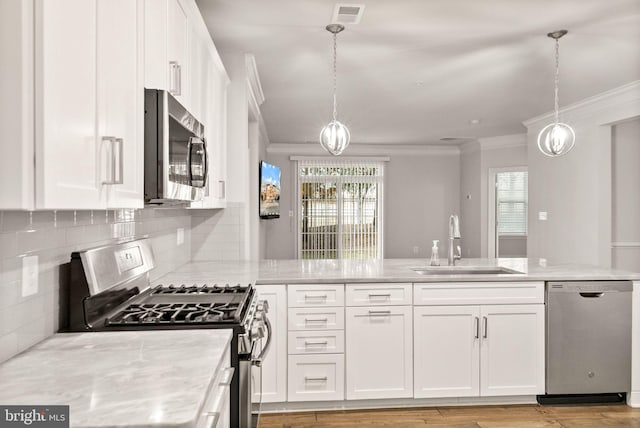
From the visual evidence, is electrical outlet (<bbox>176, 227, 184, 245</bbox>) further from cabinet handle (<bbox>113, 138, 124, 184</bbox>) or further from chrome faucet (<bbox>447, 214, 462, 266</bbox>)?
cabinet handle (<bbox>113, 138, 124, 184</bbox>)

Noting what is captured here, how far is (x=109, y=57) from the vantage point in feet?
4.42

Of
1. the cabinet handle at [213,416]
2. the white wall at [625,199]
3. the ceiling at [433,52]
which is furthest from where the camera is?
the white wall at [625,199]

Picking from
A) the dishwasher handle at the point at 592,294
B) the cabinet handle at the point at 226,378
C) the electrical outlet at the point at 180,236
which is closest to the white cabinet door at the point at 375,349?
the dishwasher handle at the point at 592,294

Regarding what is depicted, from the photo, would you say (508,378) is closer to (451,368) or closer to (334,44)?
(451,368)

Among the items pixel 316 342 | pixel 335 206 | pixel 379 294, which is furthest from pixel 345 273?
pixel 335 206

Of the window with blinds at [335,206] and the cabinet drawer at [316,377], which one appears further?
the window with blinds at [335,206]

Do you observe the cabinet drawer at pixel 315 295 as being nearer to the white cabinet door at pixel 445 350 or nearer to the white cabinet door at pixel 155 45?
the white cabinet door at pixel 445 350

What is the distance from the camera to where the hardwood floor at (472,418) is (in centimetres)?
288

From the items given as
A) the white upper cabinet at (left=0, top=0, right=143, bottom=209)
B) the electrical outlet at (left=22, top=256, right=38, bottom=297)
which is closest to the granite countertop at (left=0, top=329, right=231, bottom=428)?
the electrical outlet at (left=22, top=256, right=38, bottom=297)

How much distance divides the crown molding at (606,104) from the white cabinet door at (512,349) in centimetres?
297

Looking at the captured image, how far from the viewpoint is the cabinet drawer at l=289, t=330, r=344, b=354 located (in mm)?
3010

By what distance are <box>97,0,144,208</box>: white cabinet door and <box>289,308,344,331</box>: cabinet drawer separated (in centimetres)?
159

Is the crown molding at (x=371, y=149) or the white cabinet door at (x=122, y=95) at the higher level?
the crown molding at (x=371, y=149)

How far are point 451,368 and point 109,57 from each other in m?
2.63
